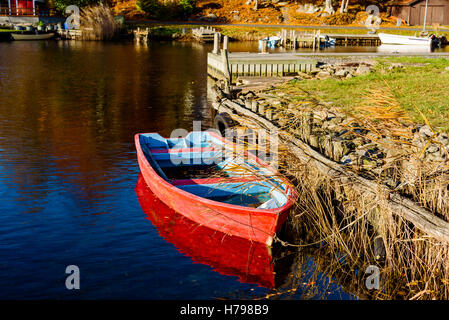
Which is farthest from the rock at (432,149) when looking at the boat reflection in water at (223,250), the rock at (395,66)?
the rock at (395,66)

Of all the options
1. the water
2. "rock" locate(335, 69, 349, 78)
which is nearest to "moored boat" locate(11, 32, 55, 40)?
the water

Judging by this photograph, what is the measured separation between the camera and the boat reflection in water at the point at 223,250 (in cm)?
995

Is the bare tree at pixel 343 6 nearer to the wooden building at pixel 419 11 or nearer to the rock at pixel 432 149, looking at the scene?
the wooden building at pixel 419 11

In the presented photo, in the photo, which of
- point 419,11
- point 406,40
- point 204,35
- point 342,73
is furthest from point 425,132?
point 419,11

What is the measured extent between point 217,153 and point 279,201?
169 inches

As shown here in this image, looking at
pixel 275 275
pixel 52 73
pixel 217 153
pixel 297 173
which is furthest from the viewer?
pixel 52 73

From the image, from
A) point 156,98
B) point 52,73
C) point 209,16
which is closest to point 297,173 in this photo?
point 156,98

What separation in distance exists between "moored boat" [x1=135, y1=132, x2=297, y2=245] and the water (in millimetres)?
669

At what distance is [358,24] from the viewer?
7406cm

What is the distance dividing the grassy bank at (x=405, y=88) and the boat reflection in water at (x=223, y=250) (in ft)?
20.5

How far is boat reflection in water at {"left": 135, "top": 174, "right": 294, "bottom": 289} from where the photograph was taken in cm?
995

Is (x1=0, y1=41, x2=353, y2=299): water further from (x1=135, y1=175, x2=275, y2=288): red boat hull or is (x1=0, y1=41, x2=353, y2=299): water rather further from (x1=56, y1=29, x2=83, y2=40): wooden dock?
(x1=56, y1=29, x2=83, y2=40): wooden dock

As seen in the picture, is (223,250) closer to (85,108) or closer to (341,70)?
(85,108)

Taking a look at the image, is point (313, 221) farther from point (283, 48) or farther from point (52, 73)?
point (283, 48)
